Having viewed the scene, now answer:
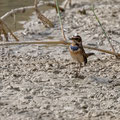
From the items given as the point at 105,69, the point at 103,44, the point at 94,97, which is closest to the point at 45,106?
the point at 94,97

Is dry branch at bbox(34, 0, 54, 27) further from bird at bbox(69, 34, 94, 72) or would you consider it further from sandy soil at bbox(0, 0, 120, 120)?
bird at bbox(69, 34, 94, 72)

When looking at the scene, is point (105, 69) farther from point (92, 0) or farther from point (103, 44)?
point (92, 0)

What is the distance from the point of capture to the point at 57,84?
5.62 metres

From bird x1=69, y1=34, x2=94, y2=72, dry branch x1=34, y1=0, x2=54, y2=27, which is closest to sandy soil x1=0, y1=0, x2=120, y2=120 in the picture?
bird x1=69, y1=34, x2=94, y2=72

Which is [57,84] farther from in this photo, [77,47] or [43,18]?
[43,18]

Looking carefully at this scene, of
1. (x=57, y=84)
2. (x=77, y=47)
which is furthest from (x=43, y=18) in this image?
(x=57, y=84)

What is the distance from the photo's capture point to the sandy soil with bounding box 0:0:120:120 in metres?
4.70

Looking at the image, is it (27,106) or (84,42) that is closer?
(27,106)

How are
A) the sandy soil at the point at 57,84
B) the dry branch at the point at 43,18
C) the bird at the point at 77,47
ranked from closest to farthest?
1. the sandy soil at the point at 57,84
2. the bird at the point at 77,47
3. the dry branch at the point at 43,18

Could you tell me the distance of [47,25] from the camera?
9.95 m

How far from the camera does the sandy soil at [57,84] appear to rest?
4.70m

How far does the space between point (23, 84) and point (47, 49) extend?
2287 millimetres

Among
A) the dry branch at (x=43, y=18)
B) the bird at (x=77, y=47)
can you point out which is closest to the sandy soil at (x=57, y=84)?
the bird at (x=77, y=47)

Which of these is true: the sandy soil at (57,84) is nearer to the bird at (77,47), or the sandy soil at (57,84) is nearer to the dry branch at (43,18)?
the bird at (77,47)
